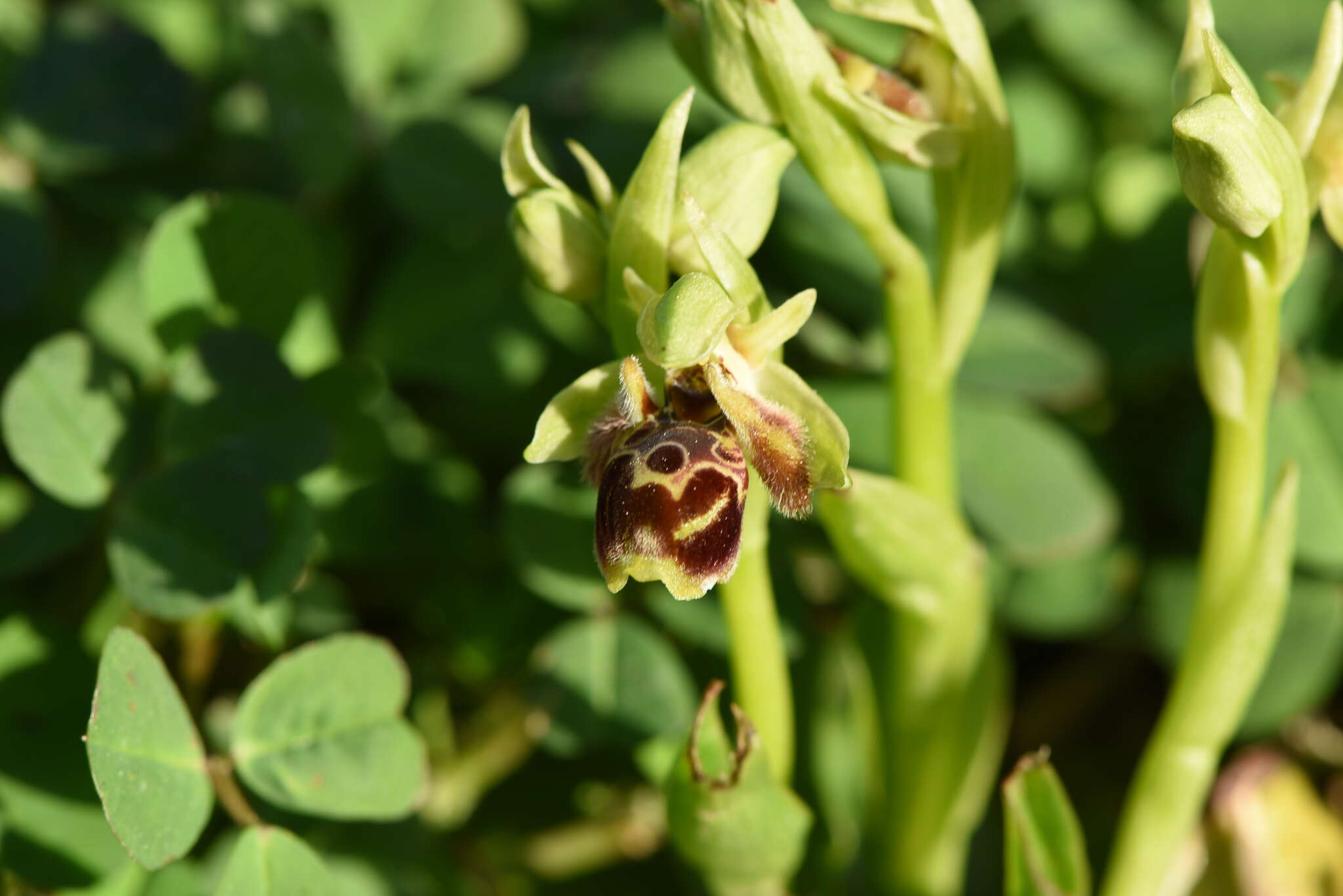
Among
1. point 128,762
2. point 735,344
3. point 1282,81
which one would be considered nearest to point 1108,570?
point 1282,81

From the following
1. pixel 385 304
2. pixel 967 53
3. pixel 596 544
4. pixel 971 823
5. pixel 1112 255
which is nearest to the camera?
pixel 596 544

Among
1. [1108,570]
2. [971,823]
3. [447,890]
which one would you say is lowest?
[447,890]

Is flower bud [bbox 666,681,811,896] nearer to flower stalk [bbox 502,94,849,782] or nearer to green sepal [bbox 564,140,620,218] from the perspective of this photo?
flower stalk [bbox 502,94,849,782]

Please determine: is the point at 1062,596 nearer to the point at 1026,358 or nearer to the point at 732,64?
the point at 1026,358

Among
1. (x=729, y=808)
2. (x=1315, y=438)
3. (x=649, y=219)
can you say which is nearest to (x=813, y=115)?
(x=649, y=219)

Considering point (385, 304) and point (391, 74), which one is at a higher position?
point (391, 74)

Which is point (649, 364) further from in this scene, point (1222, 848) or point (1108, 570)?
point (1222, 848)

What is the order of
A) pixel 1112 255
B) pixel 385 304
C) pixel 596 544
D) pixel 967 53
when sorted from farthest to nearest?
pixel 1112 255, pixel 385 304, pixel 967 53, pixel 596 544
